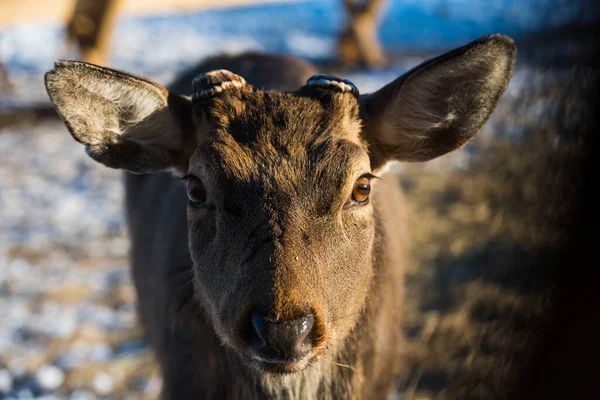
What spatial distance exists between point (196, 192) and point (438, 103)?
4.26 ft

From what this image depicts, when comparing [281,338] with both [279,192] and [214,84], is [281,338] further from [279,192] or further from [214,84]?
[214,84]

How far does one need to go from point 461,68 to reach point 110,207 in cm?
617

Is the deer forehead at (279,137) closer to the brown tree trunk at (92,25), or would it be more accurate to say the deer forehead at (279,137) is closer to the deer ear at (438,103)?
the deer ear at (438,103)

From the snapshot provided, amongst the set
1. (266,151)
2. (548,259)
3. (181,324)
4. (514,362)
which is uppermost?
(266,151)

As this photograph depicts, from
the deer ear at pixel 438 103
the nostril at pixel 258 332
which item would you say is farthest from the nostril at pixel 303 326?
the deer ear at pixel 438 103

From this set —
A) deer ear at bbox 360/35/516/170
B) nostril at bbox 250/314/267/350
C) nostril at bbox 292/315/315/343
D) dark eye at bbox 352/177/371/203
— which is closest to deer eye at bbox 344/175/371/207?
dark eye at bbox 352/177/371/203

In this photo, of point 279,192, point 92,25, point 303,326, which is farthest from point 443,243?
point 92,25

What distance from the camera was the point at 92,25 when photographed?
1055cm

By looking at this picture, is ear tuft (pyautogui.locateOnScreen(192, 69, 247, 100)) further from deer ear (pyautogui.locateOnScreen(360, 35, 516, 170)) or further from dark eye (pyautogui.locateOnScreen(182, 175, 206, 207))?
deer ear (pyautogui.locateOnScreen(360, 35, 516, 170))

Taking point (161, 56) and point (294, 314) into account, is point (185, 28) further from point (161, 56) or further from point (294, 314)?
point (294, 314)

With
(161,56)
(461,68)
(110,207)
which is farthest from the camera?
(161,56)

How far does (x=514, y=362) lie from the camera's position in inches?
74.6

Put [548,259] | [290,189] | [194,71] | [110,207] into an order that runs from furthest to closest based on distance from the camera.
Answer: [110,207] → [194,71] → [290,189] → [548,259]

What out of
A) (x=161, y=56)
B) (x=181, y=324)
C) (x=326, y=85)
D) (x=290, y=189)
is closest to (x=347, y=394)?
(x=181, y=324)
